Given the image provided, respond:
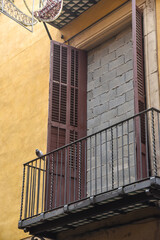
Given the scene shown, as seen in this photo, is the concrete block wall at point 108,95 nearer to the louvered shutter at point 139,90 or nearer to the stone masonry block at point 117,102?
the stone masonry block at point 117,102

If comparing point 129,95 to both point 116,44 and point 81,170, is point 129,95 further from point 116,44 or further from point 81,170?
point 81,170

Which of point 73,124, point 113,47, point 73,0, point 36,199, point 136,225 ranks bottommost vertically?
point 136,225

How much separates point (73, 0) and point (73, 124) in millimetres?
2422

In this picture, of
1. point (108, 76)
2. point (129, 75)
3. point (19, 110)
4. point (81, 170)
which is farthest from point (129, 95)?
point (19, 110)

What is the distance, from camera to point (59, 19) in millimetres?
10789

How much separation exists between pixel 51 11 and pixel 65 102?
1.79 m

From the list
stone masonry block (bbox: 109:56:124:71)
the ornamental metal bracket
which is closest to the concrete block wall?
stone masonry block (bbox: 109:56:124:71)

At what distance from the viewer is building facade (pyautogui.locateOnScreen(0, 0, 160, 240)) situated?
798cm

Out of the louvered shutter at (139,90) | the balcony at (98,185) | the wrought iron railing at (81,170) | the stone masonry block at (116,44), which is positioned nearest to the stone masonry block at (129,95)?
the wrought iron railing at (81,170)

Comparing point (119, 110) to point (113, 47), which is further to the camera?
point (113, 47)

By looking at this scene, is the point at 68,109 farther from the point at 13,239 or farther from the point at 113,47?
the point at 13,239

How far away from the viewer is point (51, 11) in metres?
10.1

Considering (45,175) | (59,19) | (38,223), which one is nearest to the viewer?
(38,223)

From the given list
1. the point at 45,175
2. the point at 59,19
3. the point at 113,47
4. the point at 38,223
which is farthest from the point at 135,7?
the point at 38,223
